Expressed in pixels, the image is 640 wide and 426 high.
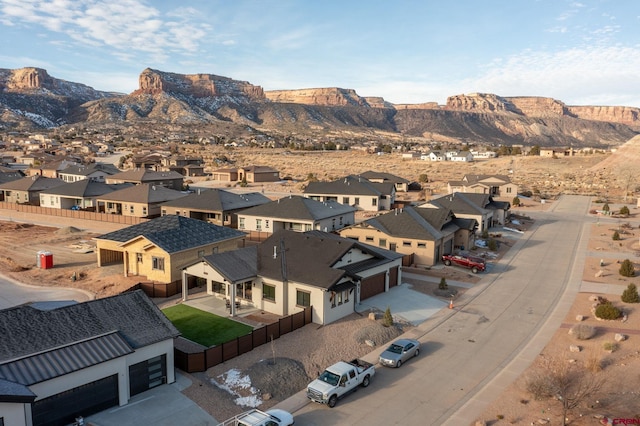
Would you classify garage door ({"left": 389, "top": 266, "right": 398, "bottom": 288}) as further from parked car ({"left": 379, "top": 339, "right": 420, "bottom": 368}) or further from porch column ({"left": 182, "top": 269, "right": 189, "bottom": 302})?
porch column ({"left": 182, "top": 269, "right": 189, "bottom": 302})

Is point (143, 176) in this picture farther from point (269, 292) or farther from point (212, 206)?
point (269, 292)

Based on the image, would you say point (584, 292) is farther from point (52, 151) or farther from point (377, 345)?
point (52, 151)

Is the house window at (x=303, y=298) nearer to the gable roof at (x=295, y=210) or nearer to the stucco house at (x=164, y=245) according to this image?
the stucco house at (x=164, y=245)

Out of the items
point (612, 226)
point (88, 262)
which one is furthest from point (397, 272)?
point (612, 226)

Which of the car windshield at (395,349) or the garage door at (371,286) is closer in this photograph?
the car windshield at (395,349)

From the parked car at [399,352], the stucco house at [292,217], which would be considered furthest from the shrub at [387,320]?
the stucco house at [292,217]

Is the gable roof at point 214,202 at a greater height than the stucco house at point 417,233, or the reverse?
the gable roof at point 214,202

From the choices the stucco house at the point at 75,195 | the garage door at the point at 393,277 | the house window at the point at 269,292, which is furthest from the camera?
the stucco house at the point at 75,195
